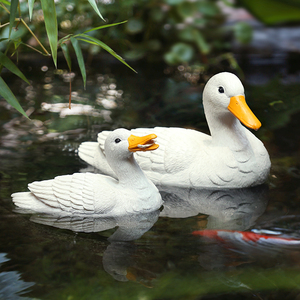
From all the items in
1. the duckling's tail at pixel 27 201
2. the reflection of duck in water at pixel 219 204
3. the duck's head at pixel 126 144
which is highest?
the duck's head at pixel 126 144

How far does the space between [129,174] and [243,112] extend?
835 mm

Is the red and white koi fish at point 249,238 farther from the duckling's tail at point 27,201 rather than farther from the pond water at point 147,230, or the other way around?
the duckling's tail at point 27,201

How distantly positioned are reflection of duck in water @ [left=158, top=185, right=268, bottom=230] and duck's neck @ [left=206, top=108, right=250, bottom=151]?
317mm

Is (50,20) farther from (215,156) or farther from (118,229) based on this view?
(215,156)

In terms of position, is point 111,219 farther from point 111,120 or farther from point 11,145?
point 111,120

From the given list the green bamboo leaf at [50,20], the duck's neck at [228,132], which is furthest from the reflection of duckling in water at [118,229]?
the green bamboo leaf at [50,20]

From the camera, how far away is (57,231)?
106 inches

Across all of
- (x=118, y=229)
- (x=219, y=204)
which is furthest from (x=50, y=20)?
(x=219, y=204)

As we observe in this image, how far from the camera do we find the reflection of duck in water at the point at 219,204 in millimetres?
2881

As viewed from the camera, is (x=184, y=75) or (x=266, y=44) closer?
(x=184, y=75)

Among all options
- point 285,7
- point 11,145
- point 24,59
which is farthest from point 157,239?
point 285,7

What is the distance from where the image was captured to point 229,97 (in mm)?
3098

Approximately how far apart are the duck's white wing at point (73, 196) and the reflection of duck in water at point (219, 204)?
432mm

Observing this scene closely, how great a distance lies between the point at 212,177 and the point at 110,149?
772 millimetres
